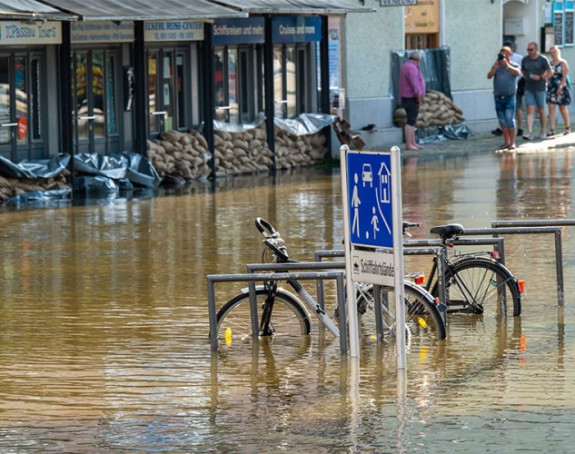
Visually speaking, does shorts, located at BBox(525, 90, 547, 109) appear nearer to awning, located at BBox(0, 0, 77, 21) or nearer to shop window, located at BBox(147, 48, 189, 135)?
shop window, located at BBox(147, 48, 189, 135)

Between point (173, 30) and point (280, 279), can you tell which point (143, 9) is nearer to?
point (173, 30)

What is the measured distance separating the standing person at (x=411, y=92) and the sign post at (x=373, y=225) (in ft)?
62.8

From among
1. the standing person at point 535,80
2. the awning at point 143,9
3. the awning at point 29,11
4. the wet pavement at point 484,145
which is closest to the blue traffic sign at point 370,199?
the awning at point 29,11

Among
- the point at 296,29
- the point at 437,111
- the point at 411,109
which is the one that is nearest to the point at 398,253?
the point at 296,29

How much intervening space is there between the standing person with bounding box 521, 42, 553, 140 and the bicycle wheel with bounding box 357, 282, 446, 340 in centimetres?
→ 1933

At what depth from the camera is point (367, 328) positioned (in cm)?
1105

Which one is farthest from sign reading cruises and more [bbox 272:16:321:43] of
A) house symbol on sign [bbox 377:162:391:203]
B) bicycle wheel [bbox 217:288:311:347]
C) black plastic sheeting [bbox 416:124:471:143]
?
house symbol on sign [bbox 377:162:391:203]

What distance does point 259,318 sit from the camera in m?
11.4

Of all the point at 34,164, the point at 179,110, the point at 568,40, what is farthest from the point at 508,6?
the point at 34,164

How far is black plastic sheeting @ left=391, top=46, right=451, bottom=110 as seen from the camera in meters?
30.2

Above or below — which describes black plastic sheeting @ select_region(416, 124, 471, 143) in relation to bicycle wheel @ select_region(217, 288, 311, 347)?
above

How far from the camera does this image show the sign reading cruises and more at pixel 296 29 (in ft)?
86.3

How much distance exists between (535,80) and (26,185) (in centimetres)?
1201

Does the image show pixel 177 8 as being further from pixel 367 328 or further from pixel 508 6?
pixel 508 6
